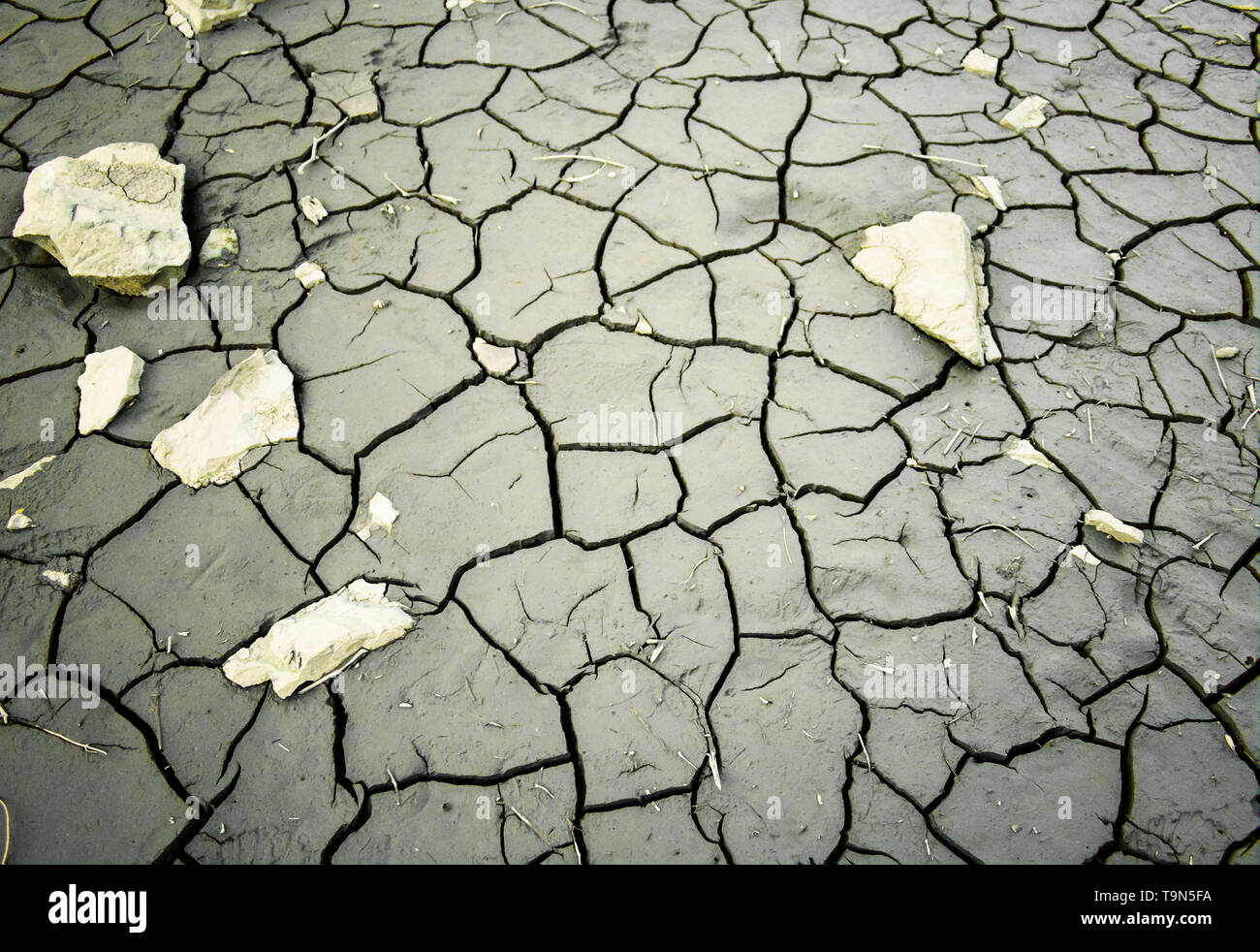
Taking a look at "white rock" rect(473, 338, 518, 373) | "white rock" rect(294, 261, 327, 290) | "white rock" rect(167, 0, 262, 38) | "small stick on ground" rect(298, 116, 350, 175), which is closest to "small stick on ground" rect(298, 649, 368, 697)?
"white rock" rect(473, 338, 518, 373)

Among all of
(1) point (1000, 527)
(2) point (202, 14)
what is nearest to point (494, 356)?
(1) point (1000, 527)

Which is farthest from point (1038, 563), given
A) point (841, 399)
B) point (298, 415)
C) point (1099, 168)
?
point (298, 415)

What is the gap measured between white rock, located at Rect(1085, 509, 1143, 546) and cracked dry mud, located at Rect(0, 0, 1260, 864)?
35mm

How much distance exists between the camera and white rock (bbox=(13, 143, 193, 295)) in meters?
2.45

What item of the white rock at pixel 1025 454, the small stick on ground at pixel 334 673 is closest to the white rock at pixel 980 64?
the white rock at pixel 1025 454

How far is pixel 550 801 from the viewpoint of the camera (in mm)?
1819

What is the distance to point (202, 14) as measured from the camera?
3201 millimetres

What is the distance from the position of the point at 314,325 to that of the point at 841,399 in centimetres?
176

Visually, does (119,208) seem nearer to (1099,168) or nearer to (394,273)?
(394,273)

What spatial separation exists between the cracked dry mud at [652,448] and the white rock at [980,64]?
1.4 inches

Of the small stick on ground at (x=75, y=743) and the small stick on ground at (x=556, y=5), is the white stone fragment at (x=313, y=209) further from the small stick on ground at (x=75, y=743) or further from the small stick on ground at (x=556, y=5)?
the small stick on ground at (x=75, y=743)

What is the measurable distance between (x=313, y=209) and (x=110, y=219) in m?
0.63

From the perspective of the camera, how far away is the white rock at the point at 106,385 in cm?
231

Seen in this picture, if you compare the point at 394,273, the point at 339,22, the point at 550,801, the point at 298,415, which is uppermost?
the point at 339,22
